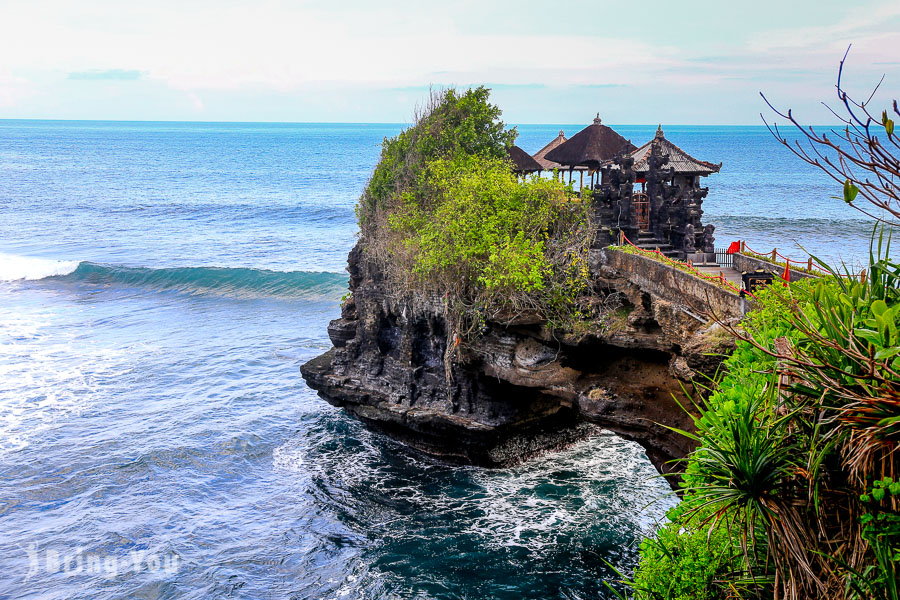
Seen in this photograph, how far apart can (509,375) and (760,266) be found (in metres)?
7.29

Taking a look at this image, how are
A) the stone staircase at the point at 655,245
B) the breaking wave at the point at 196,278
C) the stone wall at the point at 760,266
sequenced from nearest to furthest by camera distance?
the stone wall at the point at 760,266
the stone staircase at the point at 655,245
the breaking wave at the point at 196,278

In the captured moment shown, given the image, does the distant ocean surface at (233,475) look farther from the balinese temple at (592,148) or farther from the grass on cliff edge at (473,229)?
the balinese temple at (592,148)

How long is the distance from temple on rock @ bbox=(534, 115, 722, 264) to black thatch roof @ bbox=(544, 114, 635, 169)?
66 centimetres

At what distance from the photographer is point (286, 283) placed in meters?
47.6

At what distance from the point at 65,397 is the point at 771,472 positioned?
92.9ft

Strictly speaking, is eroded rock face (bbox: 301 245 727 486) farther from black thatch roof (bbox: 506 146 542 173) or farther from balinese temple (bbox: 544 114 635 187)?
balinese temple (bbox: 544 114 635 187)

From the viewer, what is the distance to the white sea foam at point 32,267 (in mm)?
50125

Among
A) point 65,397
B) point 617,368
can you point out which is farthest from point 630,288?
point 65,397

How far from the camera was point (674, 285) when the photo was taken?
17.1 metres

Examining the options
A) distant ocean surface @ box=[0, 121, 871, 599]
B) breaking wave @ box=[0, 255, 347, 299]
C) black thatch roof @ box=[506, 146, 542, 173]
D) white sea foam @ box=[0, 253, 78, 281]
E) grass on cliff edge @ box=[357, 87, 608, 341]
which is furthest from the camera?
white sea foam @ box=[0, 253, 78, 281]

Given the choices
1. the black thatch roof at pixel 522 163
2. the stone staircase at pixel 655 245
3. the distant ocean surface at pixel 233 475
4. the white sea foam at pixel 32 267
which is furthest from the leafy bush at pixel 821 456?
the white sea foam at pixel 32 267

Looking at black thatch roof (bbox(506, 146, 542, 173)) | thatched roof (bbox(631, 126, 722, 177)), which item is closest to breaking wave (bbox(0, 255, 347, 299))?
black thatch roof (bbox(506, 146, 542, 173))

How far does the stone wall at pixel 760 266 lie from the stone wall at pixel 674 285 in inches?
57.3

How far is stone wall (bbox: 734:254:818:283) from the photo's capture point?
15.5 m
